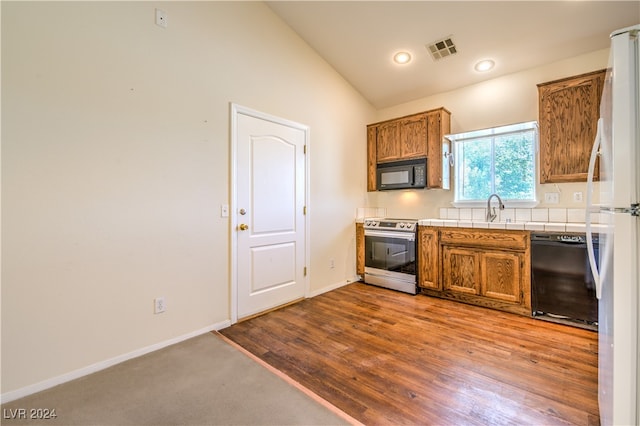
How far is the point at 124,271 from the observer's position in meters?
2.11

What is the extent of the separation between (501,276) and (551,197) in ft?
3.50

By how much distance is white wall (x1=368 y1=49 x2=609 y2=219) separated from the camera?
10.1 feet

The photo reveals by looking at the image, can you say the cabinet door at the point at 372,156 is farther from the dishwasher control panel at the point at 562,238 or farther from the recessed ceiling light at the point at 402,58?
the dishwasher control panel at the point at 562,238

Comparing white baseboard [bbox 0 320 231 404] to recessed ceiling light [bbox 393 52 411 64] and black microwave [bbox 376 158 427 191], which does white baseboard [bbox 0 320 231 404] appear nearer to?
black microwave [bbox 376 158 427 191]

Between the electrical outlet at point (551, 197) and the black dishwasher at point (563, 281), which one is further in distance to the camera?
the electrical outlet at point (551, 197)

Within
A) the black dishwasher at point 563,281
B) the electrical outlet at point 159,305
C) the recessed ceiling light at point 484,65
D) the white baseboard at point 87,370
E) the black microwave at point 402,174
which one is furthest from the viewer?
the black microwave at point 402,174

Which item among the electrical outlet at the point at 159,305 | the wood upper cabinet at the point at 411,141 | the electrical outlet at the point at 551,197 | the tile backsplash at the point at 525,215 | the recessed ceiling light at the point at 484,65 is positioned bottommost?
the electrical outlet at the point at 159,305

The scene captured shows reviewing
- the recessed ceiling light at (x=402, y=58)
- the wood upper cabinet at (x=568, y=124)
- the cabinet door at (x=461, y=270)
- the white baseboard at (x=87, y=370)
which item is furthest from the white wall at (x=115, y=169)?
the wood upper cabinet at (x=568, y=124)

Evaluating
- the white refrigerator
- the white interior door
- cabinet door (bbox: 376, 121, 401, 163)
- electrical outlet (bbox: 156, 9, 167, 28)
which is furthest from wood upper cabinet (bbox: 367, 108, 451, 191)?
electrical outlet (bbox: 156, 9, 167, 28)

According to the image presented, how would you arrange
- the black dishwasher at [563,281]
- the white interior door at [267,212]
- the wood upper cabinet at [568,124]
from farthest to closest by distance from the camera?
the white interior door at [267,212]
the wood upper cabinet at [568,124]
the black dishwasher at [563,281]

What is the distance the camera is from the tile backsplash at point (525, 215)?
119 inches

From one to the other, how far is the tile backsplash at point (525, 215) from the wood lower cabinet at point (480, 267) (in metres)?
0.55

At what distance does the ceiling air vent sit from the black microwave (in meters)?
1.19

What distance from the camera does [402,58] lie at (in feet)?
11.3
